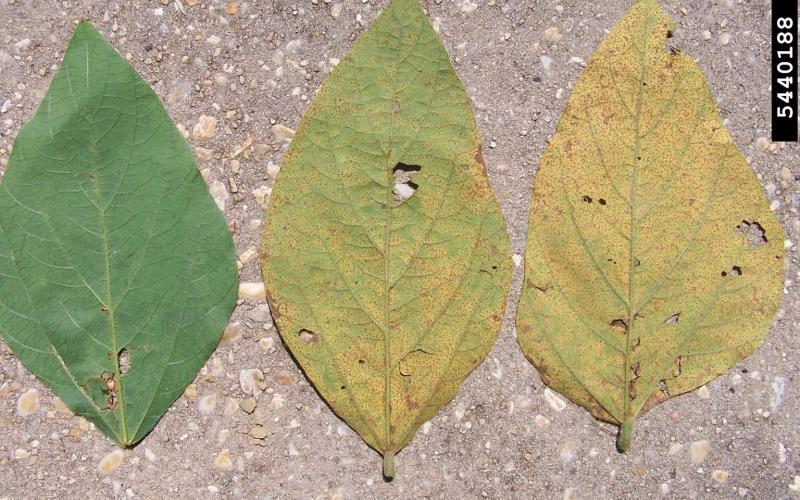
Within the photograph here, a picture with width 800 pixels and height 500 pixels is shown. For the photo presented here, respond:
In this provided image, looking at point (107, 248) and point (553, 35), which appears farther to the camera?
point (553, 35)

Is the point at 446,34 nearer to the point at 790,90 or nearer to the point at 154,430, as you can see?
the point at 790,90

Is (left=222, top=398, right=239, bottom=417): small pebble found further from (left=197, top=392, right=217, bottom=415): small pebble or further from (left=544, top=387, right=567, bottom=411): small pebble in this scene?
(left=544, top=387, right=567, bottom=411): small pebble

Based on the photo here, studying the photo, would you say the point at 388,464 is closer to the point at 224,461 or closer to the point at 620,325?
the point at 224,461

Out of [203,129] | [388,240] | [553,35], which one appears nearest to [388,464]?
[388,240]

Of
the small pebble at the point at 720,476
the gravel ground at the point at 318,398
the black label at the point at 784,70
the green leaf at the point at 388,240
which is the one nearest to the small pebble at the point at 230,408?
the gravel ground at the point at 318,398

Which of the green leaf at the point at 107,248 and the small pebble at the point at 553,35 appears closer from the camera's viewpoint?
the green leaf at the point at 107,248

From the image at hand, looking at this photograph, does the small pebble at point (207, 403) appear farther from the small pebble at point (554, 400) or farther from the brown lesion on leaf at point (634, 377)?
the brown lesion on leaf at point (634, 377)

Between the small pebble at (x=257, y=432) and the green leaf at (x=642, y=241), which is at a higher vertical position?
the green leaf at (x=642, y=241)
